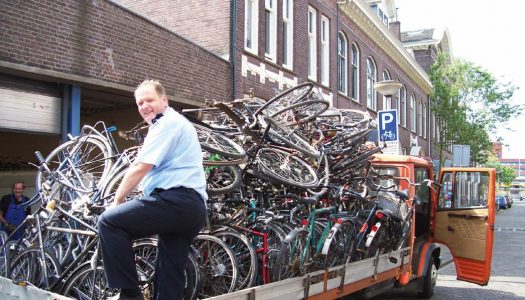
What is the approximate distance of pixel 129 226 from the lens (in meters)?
3.01

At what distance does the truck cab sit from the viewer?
307 inches

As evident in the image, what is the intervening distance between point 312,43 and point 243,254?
14986 mm

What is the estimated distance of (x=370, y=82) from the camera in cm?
2575

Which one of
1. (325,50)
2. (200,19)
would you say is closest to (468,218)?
(200,19)

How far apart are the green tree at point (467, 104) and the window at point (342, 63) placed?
13.0 m

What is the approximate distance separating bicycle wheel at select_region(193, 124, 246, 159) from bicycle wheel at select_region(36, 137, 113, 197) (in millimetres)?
843

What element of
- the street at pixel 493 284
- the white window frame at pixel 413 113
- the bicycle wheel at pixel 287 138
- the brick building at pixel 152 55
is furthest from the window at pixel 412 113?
the bicycle wheel at pixel 287 138

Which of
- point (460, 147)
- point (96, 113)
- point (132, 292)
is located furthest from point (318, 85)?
point (132, 292)

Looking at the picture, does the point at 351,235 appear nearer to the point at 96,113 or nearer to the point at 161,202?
the point at 161,202

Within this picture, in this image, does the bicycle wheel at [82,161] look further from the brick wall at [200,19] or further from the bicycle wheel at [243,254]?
the brick wall at [200,19]

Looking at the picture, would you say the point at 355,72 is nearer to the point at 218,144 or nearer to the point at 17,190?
the point at 17,190

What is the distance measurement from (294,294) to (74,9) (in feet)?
22.1

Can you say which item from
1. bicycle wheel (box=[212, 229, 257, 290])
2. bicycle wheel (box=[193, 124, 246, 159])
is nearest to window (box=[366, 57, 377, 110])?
bicycle wheel (box=[193, 124, 246, 159])

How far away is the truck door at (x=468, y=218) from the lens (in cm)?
780
